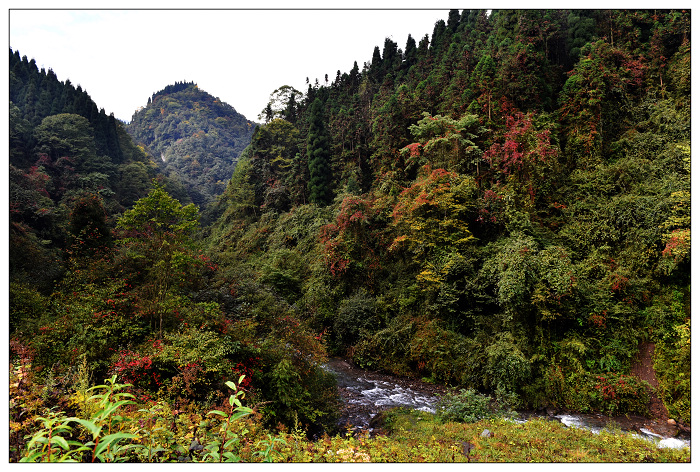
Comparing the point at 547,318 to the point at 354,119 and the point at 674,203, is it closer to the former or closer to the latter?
the point at 674,203

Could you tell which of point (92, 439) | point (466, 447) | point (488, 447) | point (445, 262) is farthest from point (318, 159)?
point (92, 439)

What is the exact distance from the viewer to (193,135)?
227 ft

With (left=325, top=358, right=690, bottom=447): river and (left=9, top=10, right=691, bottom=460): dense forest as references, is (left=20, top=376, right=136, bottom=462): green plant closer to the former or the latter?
(left=9, top=10, right=691, bottom=460): dense forest

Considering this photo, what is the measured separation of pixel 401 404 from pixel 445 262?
5.26 m

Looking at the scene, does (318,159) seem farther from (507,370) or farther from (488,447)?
(488,447)

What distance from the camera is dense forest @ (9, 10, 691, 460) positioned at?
645 cm

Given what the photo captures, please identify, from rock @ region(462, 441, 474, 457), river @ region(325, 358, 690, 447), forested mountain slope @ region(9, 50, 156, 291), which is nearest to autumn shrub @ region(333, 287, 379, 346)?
river @ region(325, 358, 690, 447)

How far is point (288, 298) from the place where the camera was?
16.6 m

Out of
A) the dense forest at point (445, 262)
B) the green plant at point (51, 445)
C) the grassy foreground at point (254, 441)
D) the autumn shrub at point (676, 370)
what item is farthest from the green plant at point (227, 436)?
the autumn shrub at point (676, 370)

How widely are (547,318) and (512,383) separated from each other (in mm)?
2338

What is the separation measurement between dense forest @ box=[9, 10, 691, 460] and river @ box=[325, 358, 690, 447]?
41 cm

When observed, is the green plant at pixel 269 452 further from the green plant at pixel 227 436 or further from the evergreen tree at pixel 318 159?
the evergreen tree at pixel 318 159

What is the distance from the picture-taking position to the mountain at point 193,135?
186ft

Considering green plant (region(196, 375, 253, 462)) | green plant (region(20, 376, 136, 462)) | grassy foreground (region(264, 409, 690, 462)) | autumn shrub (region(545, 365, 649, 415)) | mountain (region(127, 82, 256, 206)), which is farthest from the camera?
mountain (region(127, 82, 256, 206))
